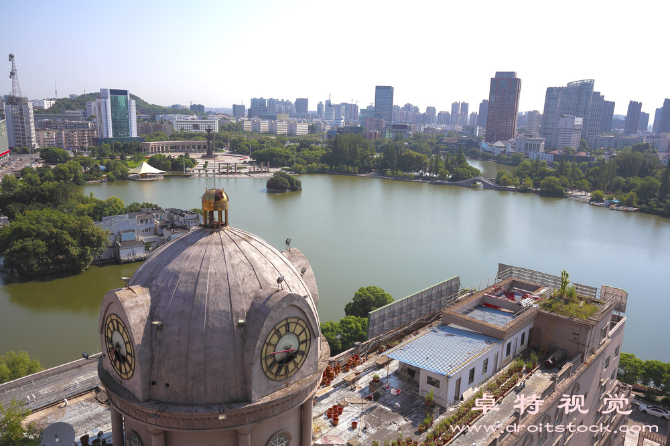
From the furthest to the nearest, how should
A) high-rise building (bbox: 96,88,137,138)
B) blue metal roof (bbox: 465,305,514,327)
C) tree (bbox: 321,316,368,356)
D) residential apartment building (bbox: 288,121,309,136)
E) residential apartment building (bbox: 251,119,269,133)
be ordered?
residential apartment building (bbox: 251,119,269,133) < residential apartment building (bbox: 288,121,309,136) < high-rise building (bbox: 96,88,137,138) < tree (bbox: 321,316,368,356) < blue metal roof (bbox: 465,305,514,327)

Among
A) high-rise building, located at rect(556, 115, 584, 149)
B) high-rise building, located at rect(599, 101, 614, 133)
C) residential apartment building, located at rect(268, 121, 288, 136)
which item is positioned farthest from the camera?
high-rise building, located at rect(599, 101, 614, 133)

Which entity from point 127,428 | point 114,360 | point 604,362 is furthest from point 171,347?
point 604,362

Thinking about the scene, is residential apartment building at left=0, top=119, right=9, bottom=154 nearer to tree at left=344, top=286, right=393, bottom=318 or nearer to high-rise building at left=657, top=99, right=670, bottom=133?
tree at left=344, top=286, right=393, bottom=318

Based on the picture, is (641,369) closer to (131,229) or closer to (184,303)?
(184,303)

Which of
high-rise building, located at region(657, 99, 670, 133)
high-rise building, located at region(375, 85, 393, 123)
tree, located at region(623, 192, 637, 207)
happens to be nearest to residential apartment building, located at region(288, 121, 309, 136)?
high-rise building, located at region(375, 85, 393, 123)

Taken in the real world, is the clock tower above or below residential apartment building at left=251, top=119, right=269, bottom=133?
below
